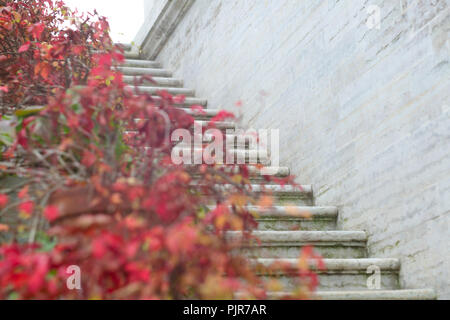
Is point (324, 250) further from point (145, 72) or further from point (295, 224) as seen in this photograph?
point (145, 72)

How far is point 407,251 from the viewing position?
248 cm

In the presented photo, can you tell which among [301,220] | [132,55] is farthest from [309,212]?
[132,55]

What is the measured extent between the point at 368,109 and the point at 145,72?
344cm

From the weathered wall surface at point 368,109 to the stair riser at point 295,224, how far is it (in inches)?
3.6

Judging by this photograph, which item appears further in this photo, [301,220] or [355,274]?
[301,220]

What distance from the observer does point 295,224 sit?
9.91ft

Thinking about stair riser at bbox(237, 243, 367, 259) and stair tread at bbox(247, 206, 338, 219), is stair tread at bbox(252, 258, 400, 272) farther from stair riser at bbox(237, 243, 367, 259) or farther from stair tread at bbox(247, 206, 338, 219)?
stair tread at bbox(247, 206, 338, 219)

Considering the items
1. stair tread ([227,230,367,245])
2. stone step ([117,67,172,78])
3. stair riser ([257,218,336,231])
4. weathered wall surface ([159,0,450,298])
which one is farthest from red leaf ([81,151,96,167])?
stone step ([117,67,172,78])

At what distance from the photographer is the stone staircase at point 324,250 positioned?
7.48 ft

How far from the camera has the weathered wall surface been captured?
7.75 ft

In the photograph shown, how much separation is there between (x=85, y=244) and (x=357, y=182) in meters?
1.97

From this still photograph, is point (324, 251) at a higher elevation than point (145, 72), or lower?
lower

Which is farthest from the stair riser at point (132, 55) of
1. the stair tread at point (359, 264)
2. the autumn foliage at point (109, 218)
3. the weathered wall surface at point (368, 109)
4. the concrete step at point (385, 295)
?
the concrete step at point (385, 295)

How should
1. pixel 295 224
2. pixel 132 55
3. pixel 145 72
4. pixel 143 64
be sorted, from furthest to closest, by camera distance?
pixel 132 55 → pixel 143 64 → pixel 145 72 → pixel 295 224
